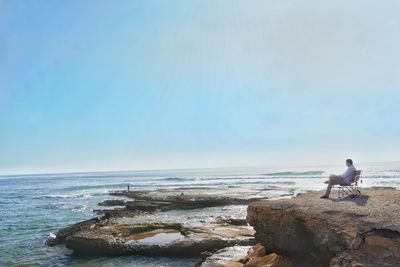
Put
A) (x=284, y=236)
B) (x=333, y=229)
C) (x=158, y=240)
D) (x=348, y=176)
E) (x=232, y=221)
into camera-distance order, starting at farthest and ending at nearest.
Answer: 1. (x=232, y=221)
2. (x=158, y=240)
3. (x=348, y=176)
4. (x=284, y=236)
5. (x=333, y=229)

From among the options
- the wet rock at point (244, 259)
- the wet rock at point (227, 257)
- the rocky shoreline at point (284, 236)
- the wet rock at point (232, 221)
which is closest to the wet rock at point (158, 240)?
the rocky shoreline at point (284, 236)

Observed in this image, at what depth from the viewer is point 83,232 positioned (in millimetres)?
20672

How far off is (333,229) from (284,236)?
221 centimetres

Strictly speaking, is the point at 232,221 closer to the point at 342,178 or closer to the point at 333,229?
the point at 342,178

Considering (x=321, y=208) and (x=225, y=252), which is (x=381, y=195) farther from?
(x=225, y=252)

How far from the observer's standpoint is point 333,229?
945 centimetres

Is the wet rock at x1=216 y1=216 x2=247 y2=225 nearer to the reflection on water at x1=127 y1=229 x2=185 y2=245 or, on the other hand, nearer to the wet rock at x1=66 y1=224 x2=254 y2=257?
the wet rock at x1=66 y1=224 x2=254 y2=257

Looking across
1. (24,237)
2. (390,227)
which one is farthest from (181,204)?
(390,227)

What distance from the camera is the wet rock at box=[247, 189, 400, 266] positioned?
8.35 m

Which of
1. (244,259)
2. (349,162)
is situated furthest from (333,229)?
(244,259)

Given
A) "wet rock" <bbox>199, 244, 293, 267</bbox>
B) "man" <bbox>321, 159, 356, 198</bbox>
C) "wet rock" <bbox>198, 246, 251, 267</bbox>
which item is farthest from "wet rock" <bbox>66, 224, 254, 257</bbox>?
"man" <bbox>321, 159, 356, 198</bbox>

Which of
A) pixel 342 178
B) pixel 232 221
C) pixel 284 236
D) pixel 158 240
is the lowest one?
pixel 158 240

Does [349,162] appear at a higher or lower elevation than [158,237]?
higher

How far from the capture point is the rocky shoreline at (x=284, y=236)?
8.63 metres
